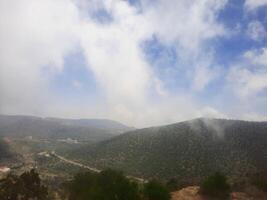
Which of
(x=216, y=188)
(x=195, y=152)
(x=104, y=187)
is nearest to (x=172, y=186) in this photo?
(x=216, y=188)

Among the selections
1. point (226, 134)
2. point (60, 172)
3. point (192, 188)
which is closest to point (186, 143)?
A: point (226, 134)

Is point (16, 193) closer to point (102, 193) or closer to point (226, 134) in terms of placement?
point (102, 193)

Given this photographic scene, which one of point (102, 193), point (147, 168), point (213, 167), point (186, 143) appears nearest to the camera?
point (102, 193)

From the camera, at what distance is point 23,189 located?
5172 centimetres

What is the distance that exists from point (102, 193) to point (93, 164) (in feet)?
474

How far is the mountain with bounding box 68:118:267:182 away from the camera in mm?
134500

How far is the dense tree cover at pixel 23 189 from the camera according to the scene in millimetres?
50656

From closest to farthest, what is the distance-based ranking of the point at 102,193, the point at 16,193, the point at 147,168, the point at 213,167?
the point at 102,193
the point at 16,193
the point at 213,167
the point at 147,168

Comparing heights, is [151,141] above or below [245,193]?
above

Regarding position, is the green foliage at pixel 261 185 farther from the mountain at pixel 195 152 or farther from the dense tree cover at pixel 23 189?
the mountain at pixel 195 152

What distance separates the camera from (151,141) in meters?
190

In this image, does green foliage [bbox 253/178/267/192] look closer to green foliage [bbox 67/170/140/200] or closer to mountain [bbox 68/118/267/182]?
green foliage [bbox 67/170/140/200]

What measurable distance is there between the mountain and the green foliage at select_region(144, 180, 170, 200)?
80.3 metres

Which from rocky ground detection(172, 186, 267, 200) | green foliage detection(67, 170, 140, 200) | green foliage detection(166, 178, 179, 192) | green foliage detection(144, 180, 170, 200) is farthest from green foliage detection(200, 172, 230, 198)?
green foliage detection(67, 170, 140, 200)
